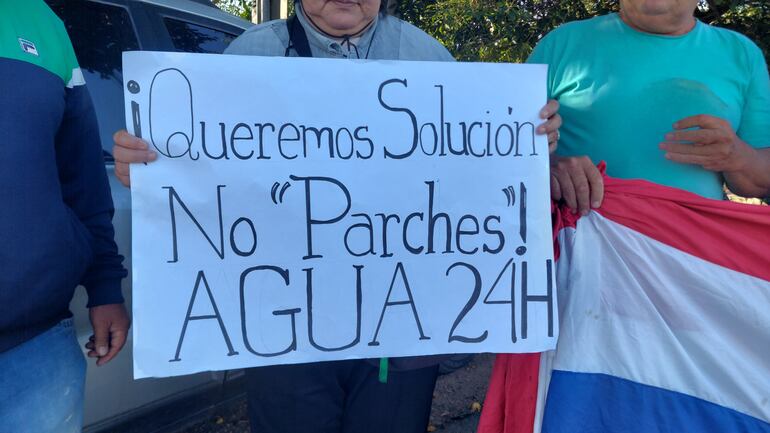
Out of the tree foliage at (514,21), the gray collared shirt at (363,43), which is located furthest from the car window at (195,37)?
the tree foliage at (514,21)

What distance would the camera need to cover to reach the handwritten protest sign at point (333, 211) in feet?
4.66

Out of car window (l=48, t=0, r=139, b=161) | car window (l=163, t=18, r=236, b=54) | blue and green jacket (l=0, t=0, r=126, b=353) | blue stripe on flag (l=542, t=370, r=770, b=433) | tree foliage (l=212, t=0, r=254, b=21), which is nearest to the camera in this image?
blue and green jacket (l=0, t=0, r=126, b=353)

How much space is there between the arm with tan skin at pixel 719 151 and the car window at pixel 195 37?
1869 millimetres

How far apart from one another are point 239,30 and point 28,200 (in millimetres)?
1710

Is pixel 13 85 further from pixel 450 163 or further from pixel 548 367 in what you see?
pixel 548 367

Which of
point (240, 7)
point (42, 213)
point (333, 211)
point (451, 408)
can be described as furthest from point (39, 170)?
point (240, 7)

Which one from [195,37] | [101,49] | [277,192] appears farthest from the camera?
[195,37]

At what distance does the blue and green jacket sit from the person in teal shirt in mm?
1176

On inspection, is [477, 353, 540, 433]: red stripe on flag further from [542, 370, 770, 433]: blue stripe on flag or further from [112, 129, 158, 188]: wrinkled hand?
[112, 129, 158, 188]: wrinkled hand

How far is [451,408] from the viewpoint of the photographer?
3.28m

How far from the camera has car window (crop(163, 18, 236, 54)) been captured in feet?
8.03

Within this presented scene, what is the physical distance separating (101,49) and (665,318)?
6.52 feet

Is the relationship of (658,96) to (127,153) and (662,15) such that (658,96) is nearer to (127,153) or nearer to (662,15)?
(662,15)

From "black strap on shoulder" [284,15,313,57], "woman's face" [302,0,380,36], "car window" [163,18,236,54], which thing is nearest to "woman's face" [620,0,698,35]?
"woman's face" [302,0,380,36]
